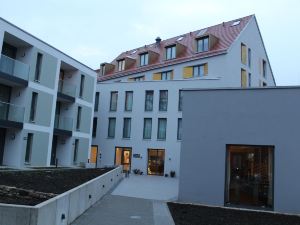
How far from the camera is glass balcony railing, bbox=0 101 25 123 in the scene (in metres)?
25.9

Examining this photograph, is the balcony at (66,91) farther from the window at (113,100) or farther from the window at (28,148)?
the window at (113,100)

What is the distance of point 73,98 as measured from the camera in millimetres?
33312

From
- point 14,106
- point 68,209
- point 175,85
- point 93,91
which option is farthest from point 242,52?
point 68,209

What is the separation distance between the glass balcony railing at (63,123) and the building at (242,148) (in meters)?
17.8

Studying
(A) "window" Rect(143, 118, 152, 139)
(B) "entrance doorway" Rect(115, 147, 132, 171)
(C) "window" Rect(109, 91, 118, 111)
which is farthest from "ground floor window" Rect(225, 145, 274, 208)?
(C) "window" Rect(109, 91, 118, 111)

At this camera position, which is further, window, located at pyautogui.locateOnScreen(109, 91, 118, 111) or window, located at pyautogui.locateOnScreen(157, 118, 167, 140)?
window, located at pyautogui.locateOnScreen(109, 91, 118, 111)

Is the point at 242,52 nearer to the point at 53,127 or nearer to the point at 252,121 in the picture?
the point at 53,127

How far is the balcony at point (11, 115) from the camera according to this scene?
83.9 ft

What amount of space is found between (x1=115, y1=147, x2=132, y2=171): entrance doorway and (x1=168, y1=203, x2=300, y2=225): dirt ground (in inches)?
965

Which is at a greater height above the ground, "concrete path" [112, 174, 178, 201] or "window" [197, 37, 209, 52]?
"window" [197, 37, 209, 52]

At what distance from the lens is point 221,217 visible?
1230 cm

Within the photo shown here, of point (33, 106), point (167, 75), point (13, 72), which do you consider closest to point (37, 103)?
point (33, 106)

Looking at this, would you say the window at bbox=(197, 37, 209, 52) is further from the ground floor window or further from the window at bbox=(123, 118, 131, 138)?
the ground floor window

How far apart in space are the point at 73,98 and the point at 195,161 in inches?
754
